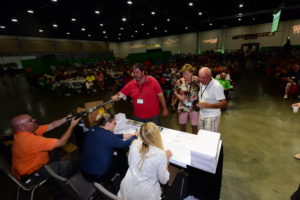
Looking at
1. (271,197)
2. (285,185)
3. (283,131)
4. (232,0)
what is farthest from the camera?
(232,0)

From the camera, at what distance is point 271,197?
6.57ft

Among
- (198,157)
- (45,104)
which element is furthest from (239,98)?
(45,104)

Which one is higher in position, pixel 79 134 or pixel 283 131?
pixel 79 134

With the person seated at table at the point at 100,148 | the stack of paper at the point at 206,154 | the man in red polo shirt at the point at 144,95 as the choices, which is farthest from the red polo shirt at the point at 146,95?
the stack of paper at the point at 206,154

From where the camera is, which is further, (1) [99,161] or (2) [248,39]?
(2) [248,39]

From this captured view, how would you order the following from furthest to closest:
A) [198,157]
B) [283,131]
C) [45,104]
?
[45,104]
[283,131]
[198,157]

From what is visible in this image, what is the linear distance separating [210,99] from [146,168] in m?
1.54

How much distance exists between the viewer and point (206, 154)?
1.38 metres

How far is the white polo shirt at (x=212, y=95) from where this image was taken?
2.21 m

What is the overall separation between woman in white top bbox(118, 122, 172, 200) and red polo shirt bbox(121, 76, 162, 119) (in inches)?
47.4

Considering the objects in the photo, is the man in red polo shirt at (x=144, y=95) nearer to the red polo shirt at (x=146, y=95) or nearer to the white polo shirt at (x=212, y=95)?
the red polo shirt at (x=146, y=95)

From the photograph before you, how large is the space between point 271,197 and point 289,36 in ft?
67.2

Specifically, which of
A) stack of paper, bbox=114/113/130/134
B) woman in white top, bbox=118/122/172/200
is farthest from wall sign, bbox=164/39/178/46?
woman in white top, bbox=118/122/172/200

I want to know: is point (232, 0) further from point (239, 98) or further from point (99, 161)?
point (99, 161)
